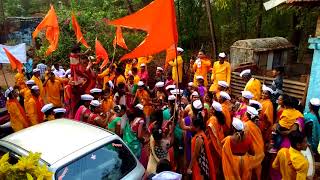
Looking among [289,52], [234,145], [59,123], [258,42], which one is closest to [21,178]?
[59,123]

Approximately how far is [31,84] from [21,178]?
6.13 metres

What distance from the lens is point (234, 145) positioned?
17.9ft

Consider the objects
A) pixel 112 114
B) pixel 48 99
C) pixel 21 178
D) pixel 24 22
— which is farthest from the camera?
pixel 24 22

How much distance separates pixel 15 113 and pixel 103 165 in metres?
3.71

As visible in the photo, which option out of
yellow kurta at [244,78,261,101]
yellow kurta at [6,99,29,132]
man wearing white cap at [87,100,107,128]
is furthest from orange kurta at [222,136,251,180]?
yellow kurta at [6,99,29,132]

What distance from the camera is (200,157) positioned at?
565 centimetres

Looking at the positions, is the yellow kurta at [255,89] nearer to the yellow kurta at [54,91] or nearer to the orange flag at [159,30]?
the orange flag at [159,30]

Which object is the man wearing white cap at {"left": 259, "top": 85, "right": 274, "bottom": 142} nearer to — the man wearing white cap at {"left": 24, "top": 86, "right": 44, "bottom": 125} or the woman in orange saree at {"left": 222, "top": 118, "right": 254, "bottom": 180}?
the woman in orange saree at {"left": 222, "top": 118, "right": 254, "bottom": 180}

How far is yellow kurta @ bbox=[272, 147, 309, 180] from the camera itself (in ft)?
16.0

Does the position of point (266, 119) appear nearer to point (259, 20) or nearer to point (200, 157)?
point (200, 157)

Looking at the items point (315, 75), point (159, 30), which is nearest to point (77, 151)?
point (159, 30)

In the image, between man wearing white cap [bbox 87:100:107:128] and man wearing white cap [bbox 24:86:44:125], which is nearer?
man wearing white cap [bbox 87:100:107:128]

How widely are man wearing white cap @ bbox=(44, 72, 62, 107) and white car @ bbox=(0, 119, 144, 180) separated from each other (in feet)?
13.6

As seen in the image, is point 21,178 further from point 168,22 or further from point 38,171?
point 168,22
